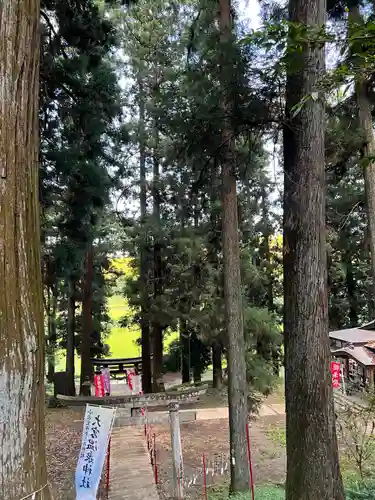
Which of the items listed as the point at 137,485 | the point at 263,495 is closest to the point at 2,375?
the point at 263,495

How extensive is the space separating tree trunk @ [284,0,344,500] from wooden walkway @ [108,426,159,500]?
10.6 feet

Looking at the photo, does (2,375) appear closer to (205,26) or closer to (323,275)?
(323,275)

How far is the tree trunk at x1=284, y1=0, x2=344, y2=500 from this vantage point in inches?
147

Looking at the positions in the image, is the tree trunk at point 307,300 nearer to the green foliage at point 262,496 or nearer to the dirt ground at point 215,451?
the green foliage at point 262,496

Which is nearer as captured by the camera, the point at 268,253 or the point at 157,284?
the point at 157,284

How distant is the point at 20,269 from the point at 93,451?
14.9ft

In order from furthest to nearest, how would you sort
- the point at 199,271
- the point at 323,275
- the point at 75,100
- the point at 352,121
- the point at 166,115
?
the point at 199,271 < the point at 352,121 < the point at 75,100 < the point at 166,115 < the point at 323,275

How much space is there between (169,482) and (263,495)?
2.58 meters

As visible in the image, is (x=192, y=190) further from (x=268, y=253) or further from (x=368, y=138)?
(x=268, y=253)

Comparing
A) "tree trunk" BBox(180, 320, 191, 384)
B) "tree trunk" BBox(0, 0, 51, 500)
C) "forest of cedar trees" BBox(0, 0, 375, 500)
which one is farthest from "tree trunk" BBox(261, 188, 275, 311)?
"tree trunk" BBox(0, 0, 51, 500)

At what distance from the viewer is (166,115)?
625 cm

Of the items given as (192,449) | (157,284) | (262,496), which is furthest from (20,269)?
(157,284)

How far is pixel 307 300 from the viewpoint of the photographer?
12.7 ft

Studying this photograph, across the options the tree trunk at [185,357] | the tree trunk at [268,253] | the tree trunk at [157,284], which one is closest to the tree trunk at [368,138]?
the tree trunk at [157,284]
